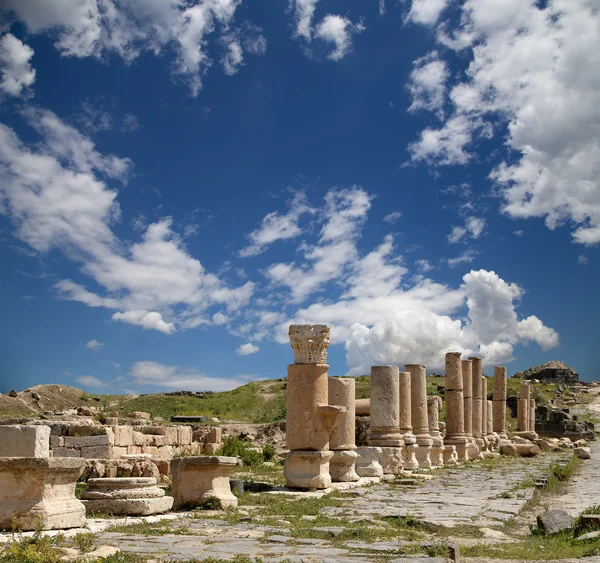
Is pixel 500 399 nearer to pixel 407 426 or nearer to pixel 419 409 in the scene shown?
pixel 419 409

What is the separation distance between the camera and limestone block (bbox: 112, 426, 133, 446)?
15.6 meters

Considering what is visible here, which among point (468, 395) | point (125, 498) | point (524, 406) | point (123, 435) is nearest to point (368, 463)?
point (123, 435)

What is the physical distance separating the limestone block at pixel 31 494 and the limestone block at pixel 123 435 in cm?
837

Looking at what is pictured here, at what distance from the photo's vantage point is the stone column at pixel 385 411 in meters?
17.6

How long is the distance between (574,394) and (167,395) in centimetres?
4057

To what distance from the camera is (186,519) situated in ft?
28.0

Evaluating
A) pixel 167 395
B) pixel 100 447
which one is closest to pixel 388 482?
pixel 100 447

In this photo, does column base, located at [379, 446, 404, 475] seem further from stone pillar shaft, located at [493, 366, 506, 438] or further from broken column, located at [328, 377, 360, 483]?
stone pillar shaft, located at [493, 366, 506, 438]

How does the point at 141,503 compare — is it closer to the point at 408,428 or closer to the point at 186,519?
the point at 186,519

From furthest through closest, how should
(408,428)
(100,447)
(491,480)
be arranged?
(408,428), (491,480), (100,447)

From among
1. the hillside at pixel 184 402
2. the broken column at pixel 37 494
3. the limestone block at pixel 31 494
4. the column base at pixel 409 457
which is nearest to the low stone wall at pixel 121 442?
the column base at pixel 409 457

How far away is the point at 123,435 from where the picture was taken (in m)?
15.9

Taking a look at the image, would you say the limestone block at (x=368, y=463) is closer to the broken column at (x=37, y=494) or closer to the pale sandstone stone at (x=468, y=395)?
the broken column at (x=37, y=494)

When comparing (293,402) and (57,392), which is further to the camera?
(57,392)
